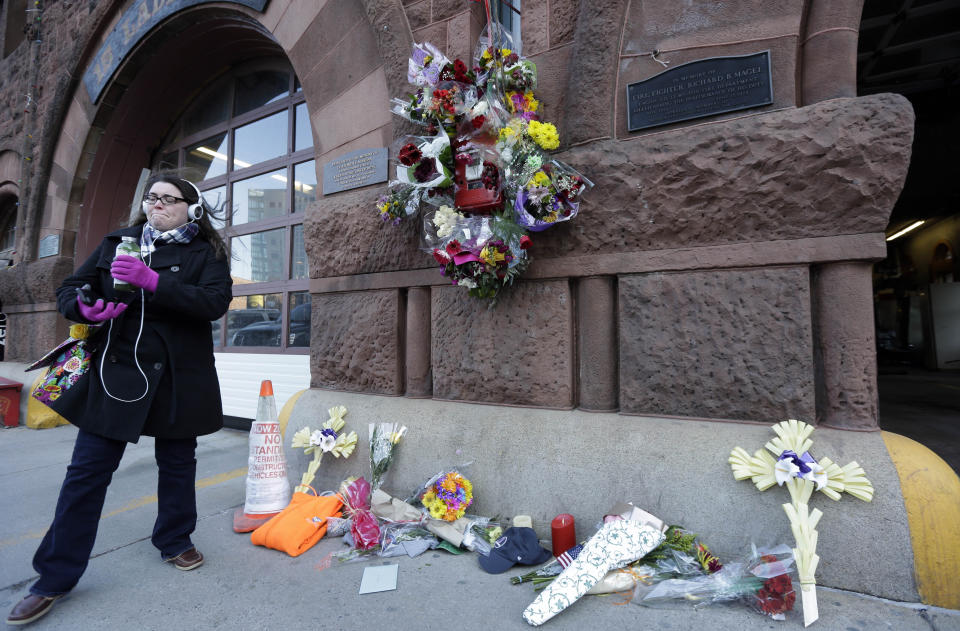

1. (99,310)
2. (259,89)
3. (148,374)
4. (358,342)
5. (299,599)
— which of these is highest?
(259,89)

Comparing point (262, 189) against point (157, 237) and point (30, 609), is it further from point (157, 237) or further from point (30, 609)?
point (30, 609)

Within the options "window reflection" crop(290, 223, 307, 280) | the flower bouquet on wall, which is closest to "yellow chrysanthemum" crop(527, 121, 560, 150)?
the flower bouquet on wall

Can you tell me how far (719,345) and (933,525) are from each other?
3.19 ft

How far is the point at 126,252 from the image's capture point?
6.43 ft

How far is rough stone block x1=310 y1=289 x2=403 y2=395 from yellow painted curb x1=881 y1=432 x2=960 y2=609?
262 centimetres

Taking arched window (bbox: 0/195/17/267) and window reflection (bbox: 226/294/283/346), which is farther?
arched window (bbox: 0/195/17/267)

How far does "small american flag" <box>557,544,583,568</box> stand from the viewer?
2.02 m

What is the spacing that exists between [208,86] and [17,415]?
5082 millimetres

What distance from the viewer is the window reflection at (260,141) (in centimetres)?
541

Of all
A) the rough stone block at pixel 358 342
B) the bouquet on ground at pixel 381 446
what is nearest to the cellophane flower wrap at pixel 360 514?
the bouquet on ground at pixel 381 446

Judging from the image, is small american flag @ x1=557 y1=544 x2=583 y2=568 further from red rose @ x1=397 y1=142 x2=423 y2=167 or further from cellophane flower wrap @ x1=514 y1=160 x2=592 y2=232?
red rose @ x1=397 y1=142 x2=423 y2=167

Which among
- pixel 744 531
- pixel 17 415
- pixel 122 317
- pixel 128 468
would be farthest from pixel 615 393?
pixel 17 415

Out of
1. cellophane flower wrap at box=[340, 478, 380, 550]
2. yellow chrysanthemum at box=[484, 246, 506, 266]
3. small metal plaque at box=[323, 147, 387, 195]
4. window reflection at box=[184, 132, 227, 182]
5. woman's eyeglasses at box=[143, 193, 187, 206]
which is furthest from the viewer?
window reflection at box=[184, 132, 227, 182]

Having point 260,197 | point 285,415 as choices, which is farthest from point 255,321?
point 285,415
